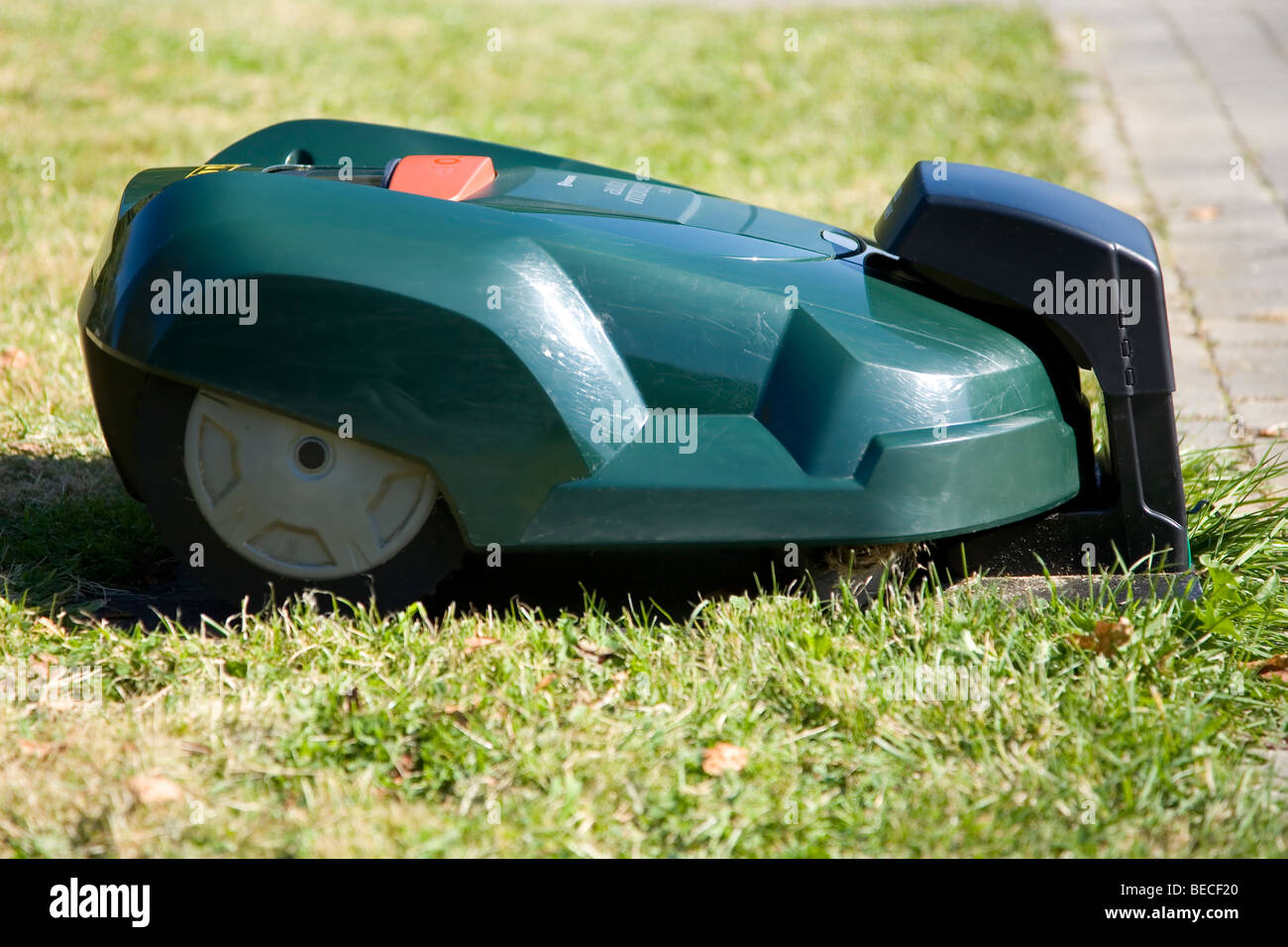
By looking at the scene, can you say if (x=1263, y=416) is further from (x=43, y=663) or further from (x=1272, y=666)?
(x=43, y=663)

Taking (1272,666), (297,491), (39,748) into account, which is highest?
(297,491)

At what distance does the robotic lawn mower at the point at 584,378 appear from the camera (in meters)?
2.29

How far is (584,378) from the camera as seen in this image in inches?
90.4

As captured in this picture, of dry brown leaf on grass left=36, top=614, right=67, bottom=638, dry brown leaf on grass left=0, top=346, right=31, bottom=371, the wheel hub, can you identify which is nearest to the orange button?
the wheel hub

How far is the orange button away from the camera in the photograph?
8.62 ft

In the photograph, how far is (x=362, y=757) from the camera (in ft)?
7.19

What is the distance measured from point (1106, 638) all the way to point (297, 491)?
1.55m

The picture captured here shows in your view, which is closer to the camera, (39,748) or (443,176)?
(39,748)

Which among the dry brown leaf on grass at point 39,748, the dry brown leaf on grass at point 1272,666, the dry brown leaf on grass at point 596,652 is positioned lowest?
the dry brown leaf on grass at point 39,748

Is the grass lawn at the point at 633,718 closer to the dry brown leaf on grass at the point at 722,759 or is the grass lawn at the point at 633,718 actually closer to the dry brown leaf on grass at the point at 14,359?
the dry brown leaf on grass at the point at 722,759

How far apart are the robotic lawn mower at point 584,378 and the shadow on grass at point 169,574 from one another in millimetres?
199

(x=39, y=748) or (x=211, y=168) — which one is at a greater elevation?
(x=211, y=168)

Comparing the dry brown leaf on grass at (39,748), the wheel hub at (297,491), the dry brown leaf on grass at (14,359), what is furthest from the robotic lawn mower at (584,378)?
the dry brown leaf on grass at (14,359)

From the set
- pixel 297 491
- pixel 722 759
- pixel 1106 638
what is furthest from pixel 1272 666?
pixel 297 491
